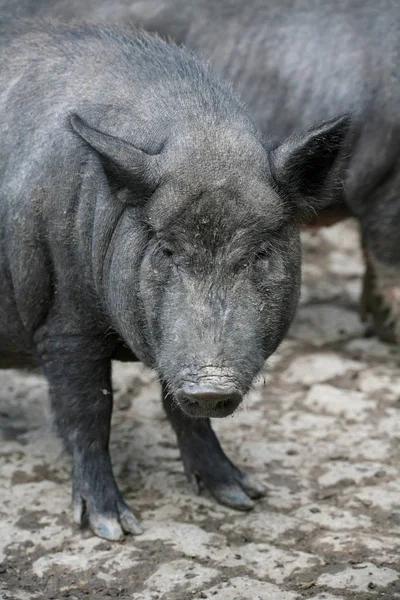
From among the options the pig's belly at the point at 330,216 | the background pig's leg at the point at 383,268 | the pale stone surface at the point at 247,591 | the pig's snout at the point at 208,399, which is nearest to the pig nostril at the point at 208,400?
the pig's snout at the point at 208,399

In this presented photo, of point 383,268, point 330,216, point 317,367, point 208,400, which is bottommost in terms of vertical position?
point 317,367

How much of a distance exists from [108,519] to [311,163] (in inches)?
74.5

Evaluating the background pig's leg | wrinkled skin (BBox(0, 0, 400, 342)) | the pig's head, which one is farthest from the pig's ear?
the background pig's leg

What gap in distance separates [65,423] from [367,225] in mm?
3105

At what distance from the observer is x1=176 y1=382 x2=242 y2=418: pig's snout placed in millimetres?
4172

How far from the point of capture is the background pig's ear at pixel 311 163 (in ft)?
14.8

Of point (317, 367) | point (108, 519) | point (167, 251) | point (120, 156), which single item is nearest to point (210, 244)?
point (167, 251)

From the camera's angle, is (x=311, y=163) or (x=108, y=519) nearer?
(x=311, y=163)

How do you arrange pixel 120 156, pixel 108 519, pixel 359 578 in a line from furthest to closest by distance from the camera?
pixel 108 519 → pixel 359 578 → pixel 120 156

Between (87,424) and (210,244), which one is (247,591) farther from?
(210,244)

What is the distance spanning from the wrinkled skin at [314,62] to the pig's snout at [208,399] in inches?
132

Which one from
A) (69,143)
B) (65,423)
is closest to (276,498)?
(65,423)

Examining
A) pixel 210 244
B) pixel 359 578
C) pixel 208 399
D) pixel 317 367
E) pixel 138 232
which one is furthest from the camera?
pixel 317 367

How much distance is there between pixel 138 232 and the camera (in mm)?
4598
